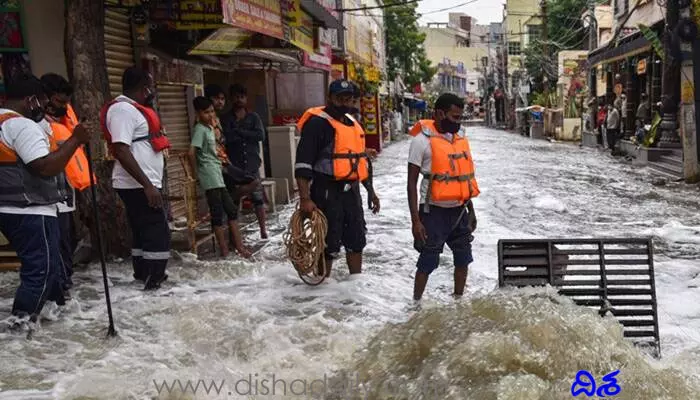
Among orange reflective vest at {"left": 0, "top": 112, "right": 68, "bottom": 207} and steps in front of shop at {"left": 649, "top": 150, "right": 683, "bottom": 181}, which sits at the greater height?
orange reflective vest at {"left": 0, "top": 112, "right": 68, "bottom": 207}

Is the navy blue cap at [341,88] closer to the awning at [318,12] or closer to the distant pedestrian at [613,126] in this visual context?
the awning at [318,12]

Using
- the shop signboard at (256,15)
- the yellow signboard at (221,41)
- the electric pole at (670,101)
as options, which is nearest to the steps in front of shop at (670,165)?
the electric pole at (670,101)

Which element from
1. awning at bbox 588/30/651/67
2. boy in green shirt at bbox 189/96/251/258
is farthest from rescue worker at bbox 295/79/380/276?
awning at bbox 588/30/651/67

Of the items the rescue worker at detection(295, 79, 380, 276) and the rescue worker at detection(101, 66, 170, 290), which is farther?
the rescue worker at detection(295, 79, 380, 276)

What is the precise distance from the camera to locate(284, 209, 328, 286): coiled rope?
5.34 meters

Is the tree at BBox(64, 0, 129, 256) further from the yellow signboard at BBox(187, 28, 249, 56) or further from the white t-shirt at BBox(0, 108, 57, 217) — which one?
the yellow signboard at BBox(187, 28, 249, 56)

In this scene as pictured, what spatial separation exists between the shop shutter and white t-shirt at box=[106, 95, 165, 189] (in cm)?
248

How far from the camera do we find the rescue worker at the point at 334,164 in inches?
207

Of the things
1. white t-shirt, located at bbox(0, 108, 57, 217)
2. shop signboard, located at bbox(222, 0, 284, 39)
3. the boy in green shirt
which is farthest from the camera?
shop signboard, located at bbox(222, 0, 284, 39)

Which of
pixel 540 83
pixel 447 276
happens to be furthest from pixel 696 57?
pixel 540 83

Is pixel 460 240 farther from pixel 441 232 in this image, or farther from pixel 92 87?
pixel 92 87

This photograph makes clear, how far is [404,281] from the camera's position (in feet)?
20.2

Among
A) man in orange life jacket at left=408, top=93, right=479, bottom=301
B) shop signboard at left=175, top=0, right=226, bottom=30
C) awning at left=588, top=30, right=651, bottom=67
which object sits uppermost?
awning at left=588, top=30, right=651, bottom=67

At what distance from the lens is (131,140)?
16.4 ft
